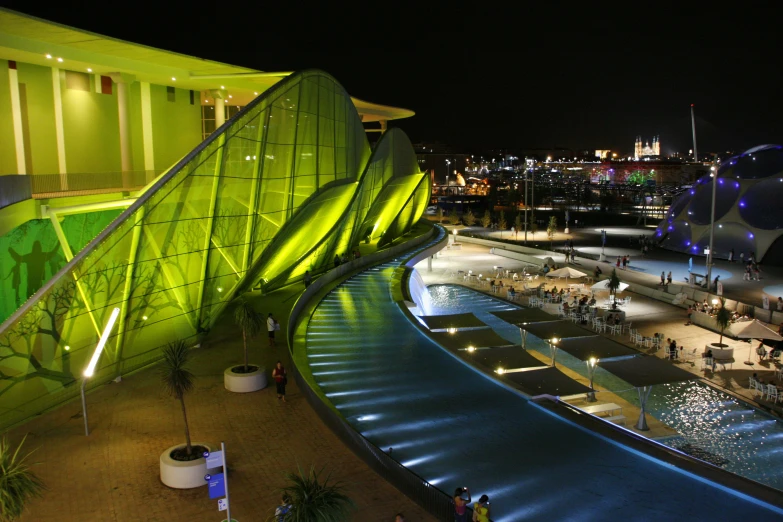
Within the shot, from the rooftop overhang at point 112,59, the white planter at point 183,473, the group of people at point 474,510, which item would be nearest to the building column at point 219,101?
the rooftop overhang at point 112,59

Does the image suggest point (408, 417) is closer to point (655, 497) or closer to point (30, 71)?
point (655, 497)

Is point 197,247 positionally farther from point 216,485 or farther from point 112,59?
point 112,59

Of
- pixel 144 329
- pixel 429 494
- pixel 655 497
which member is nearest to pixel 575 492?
pixel 655 497

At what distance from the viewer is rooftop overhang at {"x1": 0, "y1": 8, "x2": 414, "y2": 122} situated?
1485 cm

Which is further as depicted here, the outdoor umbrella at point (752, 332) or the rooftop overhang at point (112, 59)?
the outdoor umbrella at point (752, 332)

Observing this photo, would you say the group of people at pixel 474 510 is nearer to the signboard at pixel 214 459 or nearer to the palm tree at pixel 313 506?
the palm tree at pixel 313 506

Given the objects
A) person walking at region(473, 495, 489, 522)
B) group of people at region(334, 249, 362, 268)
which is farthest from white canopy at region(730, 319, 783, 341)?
person walking at region(473, 495, 489, 522)

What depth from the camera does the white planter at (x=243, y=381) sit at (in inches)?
430

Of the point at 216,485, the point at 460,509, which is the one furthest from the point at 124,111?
the point at 460,509

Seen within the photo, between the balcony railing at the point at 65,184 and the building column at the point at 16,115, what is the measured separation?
1.71 m

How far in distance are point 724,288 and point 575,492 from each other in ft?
78.3

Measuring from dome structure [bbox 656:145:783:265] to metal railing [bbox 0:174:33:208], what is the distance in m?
35.7

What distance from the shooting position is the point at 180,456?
8.09m

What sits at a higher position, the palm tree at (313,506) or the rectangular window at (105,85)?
the rectangular window at (105,85)
